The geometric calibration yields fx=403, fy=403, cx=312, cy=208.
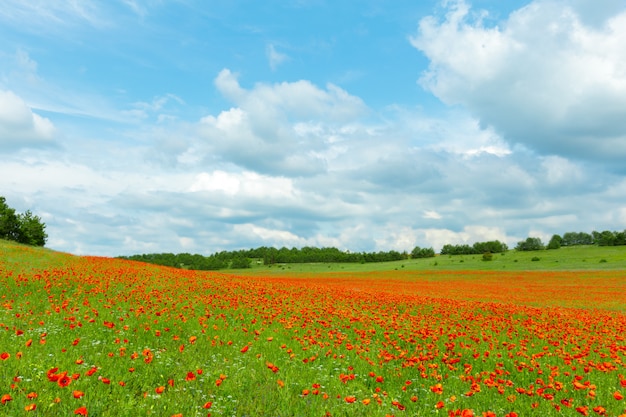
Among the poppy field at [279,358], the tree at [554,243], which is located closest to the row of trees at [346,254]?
the tree at [554,243]

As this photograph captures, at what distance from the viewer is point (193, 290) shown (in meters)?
19.3

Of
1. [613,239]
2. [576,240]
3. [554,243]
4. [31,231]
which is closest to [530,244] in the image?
[554,243]

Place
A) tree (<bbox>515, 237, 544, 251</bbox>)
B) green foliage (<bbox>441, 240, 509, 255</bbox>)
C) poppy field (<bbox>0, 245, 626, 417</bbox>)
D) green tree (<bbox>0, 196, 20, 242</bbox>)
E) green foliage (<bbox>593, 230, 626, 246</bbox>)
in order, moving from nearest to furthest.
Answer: poppy field (<bbox>0, 245, 626, 417</bbox>) < green tree (<bbox>0, 196, 20, 242</bbox>) < green foliage (<bbox>593, 230, 626, 246</bbox>) < tree (<bbox>515, 237, 544, 251</bbox>) < green foliage (<bbox>441, 240, 509, 255</bbox>)

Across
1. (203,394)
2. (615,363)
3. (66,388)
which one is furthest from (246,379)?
(615,363)

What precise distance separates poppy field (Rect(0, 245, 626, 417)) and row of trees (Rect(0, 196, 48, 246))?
192ft

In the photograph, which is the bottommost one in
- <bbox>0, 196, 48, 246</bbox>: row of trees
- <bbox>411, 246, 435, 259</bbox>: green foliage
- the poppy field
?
the poppy field

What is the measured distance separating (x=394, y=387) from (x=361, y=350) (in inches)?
80.8

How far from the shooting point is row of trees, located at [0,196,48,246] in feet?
213

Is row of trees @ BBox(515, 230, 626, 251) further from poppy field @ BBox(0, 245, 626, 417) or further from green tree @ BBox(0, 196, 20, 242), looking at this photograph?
green tree @ BBox(0, 196, 20, 242)

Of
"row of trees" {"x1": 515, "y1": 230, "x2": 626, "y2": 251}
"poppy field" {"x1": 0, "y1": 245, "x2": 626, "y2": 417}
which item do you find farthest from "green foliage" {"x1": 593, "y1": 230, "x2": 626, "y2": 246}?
"poppy field" {"x1": 0, "y1": 245, "x2": 626, "y2": 417}

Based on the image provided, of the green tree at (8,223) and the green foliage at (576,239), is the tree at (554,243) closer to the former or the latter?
the green foliage at (576,239)

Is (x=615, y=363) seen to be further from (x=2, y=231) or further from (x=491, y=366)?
(x=2, y=231)

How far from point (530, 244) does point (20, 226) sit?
5508 inches

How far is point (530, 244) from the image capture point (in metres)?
135
